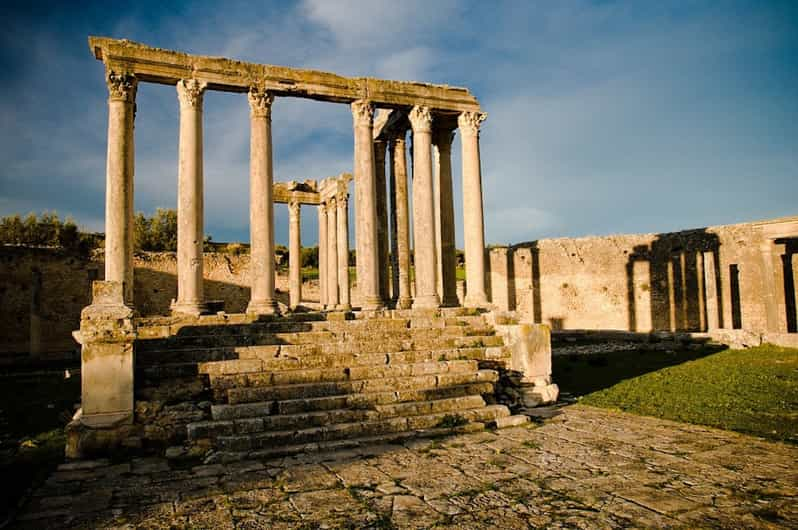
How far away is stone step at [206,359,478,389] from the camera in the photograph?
8.66 metres

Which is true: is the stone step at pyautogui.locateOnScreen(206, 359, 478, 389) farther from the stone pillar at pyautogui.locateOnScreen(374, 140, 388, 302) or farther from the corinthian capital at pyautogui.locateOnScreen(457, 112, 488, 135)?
the corinthian capital at pyautogui.locateOnScreen(457, 112, 488, 135)

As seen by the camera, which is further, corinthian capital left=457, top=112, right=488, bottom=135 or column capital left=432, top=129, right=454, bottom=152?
Result: column capital left=432, top=129, right=454, bottom=152

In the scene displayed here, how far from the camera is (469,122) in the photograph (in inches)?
609

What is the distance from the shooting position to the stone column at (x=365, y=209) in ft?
45.8

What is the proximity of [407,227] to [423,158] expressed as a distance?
3.08 metres

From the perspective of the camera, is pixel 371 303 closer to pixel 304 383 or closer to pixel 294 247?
pixel 304 383

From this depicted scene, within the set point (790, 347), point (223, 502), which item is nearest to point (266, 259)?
point (223, 502)

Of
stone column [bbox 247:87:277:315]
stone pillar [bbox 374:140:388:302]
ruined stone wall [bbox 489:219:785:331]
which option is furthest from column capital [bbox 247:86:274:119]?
ruined stone wall [bbox 489:219:785:331]

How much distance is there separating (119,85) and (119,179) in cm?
210

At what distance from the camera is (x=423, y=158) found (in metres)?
14.9

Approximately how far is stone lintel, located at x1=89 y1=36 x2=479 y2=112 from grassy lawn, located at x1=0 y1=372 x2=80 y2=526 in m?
7.27

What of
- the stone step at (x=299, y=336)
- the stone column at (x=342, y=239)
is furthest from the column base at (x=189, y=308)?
the stone column at (x=342, y=239)

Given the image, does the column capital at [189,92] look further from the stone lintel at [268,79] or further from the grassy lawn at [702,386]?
the grassy lawn at [702,386]

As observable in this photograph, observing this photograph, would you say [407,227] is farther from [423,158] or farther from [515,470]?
[515,470]
